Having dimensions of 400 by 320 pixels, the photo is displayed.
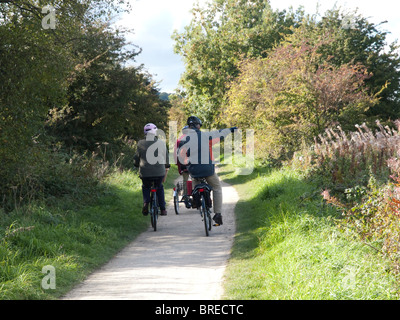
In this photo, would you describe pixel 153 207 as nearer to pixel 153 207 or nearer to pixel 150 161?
pixel 153 207

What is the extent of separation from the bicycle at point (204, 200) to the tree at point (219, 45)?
2066 cm

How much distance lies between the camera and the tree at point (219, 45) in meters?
31.1

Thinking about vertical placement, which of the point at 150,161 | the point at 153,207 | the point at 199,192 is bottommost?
the point at 153,207

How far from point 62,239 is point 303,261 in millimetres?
4345

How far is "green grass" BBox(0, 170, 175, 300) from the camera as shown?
19.1ft

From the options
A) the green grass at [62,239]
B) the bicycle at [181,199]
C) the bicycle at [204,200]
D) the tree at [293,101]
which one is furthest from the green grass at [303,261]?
the tree at [293,101]

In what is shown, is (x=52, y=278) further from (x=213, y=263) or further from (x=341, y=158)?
(x=341, y=158)

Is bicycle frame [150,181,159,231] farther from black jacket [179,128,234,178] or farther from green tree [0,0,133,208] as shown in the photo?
green tree [0,0,133,208]

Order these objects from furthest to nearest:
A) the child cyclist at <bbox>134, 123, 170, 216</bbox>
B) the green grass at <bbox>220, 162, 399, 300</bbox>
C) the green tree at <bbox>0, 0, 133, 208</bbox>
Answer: the child cyclist at <bbox>134, 123, 170, 216</bbox> → the green tree at <bbox>0, 0, 133, 208</bbox> → the green grass at <bbox>220, 162, 399, 300</bbox>

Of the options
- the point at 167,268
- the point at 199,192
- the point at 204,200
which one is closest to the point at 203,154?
the point at 199,192

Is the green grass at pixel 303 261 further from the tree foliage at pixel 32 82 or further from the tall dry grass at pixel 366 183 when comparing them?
the tree foliage at pixel 32 82

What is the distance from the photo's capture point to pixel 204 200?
9.13 metres

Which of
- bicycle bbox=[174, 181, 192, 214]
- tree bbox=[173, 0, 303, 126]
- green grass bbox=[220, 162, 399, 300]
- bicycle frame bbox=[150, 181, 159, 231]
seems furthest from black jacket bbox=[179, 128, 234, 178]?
tree bbox=[173, 0, 303, 126]

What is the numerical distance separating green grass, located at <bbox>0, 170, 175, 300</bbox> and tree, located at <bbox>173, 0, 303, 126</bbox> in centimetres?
2003
